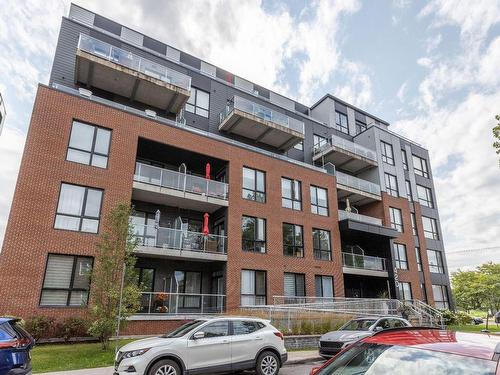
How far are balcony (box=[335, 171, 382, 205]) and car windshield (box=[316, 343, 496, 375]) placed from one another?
79.2ft

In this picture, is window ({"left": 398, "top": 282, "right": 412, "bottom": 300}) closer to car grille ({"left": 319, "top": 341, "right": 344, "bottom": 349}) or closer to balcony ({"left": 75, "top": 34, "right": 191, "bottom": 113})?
car grille ({"left": 319, "top": 341, "right": 344, "bottom": 349})

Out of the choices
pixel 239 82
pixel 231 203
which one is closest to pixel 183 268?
pixel 231 203

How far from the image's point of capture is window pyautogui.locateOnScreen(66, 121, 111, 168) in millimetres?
16656

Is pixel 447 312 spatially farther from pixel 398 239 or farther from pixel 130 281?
pixel 130 281

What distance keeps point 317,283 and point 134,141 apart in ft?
47.4

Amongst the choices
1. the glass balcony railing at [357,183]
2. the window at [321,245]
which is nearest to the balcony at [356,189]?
the glass balcony railing at [357,183]

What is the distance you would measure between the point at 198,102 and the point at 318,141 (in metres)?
11.7

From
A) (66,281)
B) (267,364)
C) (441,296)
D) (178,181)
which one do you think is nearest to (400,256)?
(441,296)

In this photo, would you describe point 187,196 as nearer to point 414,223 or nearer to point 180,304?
point 180,304

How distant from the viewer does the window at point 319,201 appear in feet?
81.6

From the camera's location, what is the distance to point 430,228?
33.9 m

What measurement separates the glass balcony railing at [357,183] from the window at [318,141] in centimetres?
336

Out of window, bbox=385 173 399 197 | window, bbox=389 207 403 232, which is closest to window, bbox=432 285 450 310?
window, bbox=389 207 403 232

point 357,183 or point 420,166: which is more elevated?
point 420,166
